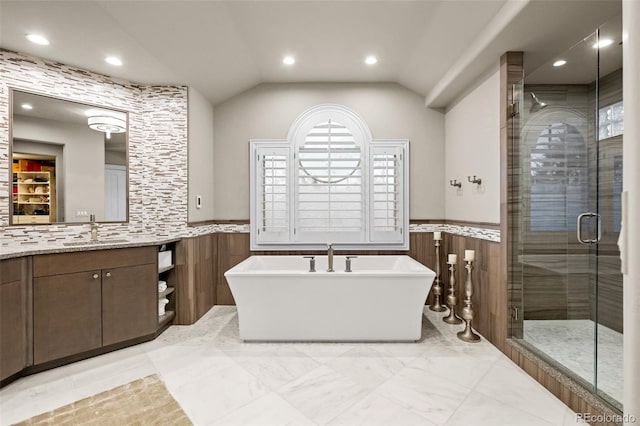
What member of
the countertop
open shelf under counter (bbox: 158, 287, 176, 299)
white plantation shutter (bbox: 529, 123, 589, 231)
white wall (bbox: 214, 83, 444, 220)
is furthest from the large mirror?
white plantation shutter (bbox: 529, 123, 589, 231)

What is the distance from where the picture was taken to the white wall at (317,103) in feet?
11.3

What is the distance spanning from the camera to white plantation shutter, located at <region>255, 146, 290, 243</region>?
3395mm

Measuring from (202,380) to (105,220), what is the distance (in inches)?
70.5

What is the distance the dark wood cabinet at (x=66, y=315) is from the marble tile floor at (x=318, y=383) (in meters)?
0.15

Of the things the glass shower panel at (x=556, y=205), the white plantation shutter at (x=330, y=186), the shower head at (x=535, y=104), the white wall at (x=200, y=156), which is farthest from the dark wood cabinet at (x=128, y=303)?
the shower head at (x=535, y=104)

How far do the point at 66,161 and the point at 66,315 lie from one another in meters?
1.30

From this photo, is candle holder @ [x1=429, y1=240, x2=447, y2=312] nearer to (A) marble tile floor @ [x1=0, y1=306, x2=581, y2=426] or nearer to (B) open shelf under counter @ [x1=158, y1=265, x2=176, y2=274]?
(A) marble tile floor @ [x1=0, y1=306, x2=581, y2=426]

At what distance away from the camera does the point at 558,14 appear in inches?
71.4

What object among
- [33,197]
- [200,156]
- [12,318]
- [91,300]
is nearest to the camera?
[12,318]

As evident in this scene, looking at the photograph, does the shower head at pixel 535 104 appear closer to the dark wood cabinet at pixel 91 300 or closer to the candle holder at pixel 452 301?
the candle holder at pixel 452 301

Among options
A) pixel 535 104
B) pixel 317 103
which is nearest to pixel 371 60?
pixel 317 103

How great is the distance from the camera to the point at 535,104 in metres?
2.30

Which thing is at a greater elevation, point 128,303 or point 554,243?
point 554,243

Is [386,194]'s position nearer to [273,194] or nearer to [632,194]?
[273,194]
